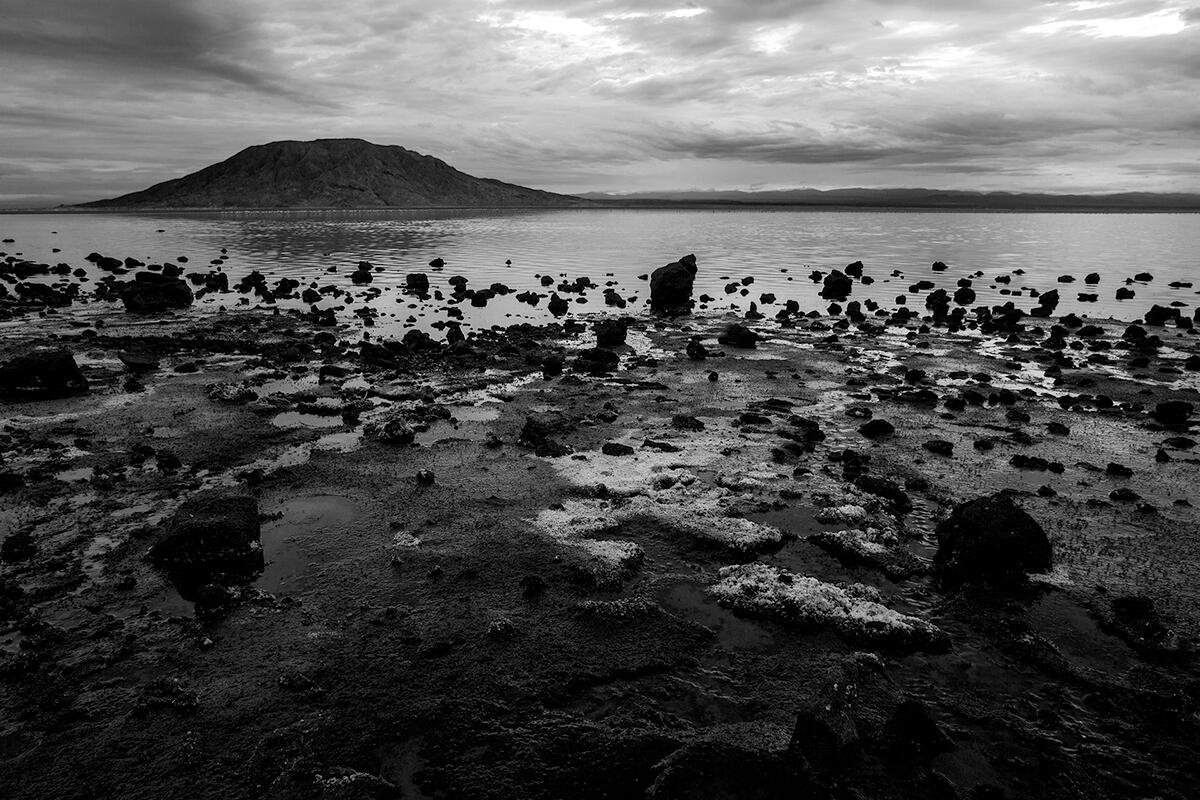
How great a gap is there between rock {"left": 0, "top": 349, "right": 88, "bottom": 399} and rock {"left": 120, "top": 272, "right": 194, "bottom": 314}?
17204mm

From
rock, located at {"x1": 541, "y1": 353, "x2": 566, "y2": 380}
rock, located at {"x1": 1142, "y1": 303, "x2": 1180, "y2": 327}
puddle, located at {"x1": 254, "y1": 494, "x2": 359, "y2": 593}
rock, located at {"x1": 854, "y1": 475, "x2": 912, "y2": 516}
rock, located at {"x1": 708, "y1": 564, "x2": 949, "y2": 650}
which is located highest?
rock, located at {"x1": 1142, "y1": 303, "x2": 1180, "y2": 327}

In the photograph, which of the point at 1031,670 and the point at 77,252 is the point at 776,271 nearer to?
the point at 1031,670

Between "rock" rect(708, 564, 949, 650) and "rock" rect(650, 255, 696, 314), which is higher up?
"rock" rect(650, 255, 696, 314)

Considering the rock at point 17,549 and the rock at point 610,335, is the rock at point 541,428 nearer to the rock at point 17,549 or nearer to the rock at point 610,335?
the rock at point 17,549

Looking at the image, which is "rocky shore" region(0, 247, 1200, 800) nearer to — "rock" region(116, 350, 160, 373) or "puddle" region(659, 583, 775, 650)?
"puddle" region(659, 583, 775, 650)

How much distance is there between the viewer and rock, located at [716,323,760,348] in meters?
25.9

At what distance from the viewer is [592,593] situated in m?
9.19

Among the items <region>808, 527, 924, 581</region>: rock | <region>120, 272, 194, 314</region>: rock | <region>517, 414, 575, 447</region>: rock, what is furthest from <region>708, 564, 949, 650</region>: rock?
<region>120, 272, 194, 314</region>: rock

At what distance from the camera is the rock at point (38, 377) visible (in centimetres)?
1750

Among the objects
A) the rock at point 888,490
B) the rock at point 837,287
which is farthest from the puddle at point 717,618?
the rock at point 837,287

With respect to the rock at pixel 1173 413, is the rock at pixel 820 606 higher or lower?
lower

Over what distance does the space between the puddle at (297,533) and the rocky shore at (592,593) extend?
2.5 inches

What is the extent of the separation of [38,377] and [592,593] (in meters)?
17.2

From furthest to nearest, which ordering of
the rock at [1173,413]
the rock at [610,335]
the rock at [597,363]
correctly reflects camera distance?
the rock at [610,335] → the rock at [597,363] → the rock at [1173,413]
